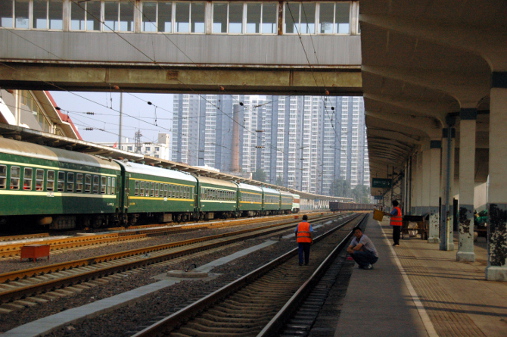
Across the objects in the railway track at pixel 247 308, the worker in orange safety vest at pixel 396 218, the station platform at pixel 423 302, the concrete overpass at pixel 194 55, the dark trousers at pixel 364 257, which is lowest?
the railway track at pixel 247 308

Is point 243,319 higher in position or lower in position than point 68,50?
lower

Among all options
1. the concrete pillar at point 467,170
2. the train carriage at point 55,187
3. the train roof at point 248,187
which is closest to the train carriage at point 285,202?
the train roof at point 248,187

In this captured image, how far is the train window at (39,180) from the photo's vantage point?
2130cm

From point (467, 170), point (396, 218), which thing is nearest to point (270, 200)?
point (396, 218)

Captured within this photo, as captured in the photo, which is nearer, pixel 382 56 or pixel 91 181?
pixel 382 56

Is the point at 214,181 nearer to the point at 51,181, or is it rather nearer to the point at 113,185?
the point at 113,185

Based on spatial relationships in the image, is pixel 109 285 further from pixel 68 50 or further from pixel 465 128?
pixel 68 50

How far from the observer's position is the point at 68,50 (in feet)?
85.3

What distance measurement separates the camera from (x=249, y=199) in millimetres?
58719

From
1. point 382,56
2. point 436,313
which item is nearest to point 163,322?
point 436,313

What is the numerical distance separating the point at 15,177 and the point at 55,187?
281 centimetres

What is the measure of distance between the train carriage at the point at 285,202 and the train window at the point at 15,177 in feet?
188

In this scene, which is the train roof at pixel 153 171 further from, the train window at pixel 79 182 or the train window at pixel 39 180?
the train window at pixel 39 180

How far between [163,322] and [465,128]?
40.3ft
